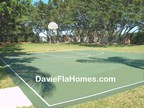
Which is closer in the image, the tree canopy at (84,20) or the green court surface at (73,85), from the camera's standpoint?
the green court surface at (73,85)

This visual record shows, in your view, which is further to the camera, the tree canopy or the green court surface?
the tree canopy

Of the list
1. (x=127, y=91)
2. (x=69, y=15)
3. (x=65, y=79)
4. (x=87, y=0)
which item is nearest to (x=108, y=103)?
(x=127, y=91)

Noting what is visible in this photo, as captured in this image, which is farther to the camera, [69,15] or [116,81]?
[69,15]

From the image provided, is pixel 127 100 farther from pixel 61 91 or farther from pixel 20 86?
pixel 20 86

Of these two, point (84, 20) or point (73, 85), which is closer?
point (73, 85)

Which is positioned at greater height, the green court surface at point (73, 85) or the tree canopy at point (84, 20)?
the tree canopy at point (84, 20)

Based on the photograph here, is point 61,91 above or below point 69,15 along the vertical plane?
below

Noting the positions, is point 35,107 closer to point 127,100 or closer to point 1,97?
point 1,97

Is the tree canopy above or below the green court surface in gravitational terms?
above

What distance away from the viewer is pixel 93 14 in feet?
111

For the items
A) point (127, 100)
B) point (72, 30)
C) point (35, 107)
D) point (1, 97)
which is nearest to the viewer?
point (35, 107)

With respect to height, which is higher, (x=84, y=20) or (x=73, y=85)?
(x=84, y=20)

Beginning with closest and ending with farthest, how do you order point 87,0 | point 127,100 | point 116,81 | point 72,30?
point 127,100, point 116,81, point 87,0, point 72,30

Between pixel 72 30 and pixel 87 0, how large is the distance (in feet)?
44.2
